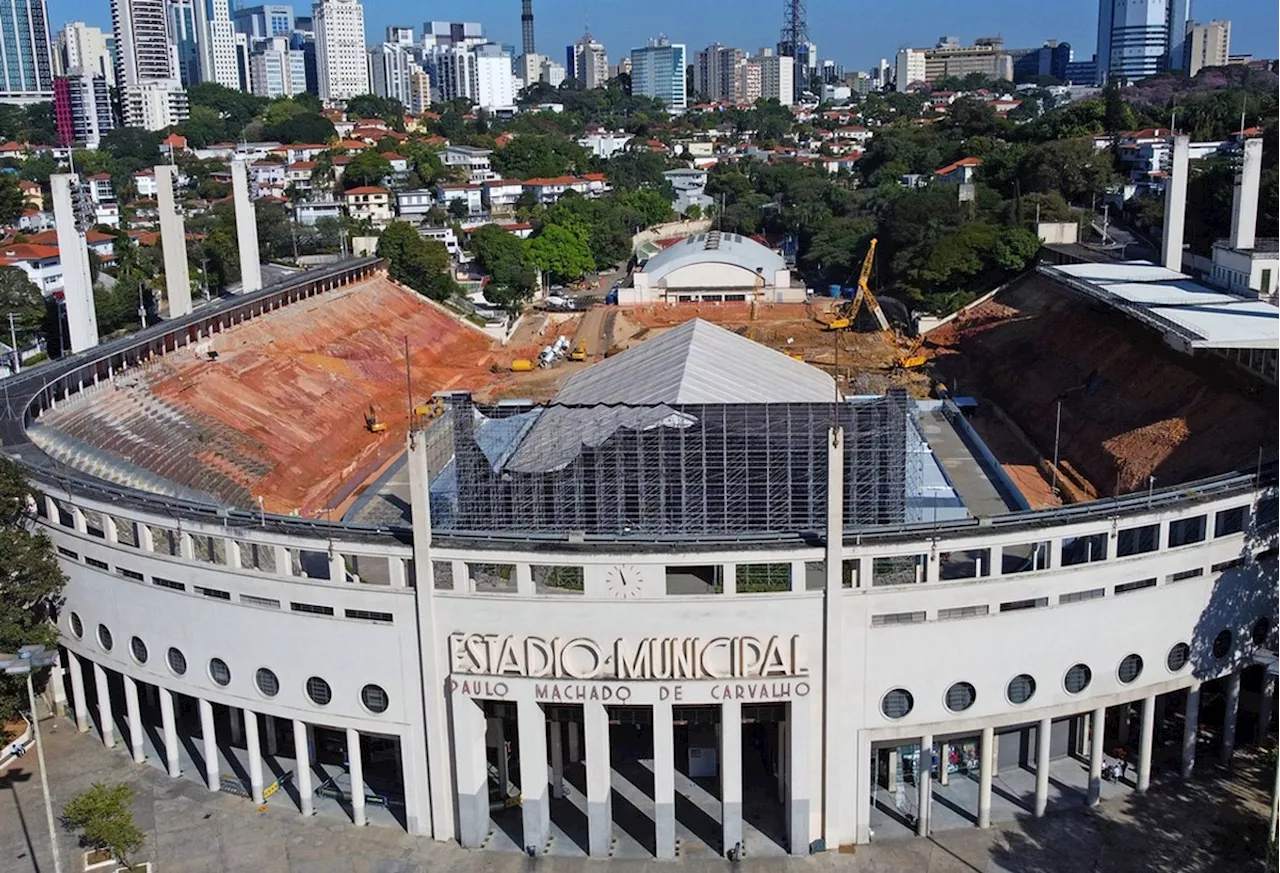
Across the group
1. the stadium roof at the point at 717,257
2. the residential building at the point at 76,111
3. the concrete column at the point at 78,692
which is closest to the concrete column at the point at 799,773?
the concrete column at the point at 78,692

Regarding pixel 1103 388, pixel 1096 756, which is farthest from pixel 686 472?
pixel 1103 388

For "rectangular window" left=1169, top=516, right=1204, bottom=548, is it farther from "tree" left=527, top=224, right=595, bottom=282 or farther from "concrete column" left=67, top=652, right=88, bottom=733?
"tree" left=527, top=224, right=595, bottom=282

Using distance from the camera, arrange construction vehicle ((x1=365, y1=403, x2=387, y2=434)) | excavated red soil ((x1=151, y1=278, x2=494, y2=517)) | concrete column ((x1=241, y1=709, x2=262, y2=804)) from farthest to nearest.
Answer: construction vehicle ((x1=365, y1=403, x2=387, y2=434))
excavated red soil ((x1=151, y1=278, x2=494, y2=517))
concrete column ((x1=241, y1=709, x2=262, y2=804))

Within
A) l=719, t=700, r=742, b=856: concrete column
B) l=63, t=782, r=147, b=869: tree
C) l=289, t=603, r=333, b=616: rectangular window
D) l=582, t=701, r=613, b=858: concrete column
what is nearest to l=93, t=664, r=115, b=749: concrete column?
l=63, t=782, r=147, b=869: tree

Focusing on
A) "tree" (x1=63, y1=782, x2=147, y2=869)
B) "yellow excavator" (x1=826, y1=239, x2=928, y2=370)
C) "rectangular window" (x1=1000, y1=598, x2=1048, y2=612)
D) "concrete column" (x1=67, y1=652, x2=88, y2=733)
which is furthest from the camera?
"yellow excavator" (x1=826, y1=239, x2=928, y2=370)

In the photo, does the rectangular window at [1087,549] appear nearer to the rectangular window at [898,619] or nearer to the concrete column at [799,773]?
the rectangular window at [898,619]

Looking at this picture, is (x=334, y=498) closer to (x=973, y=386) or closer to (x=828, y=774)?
(x=828, y=774)

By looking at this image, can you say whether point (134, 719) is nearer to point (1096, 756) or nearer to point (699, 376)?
point (699, 376)

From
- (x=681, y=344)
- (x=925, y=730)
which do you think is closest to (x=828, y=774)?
(x=925, y=730)
